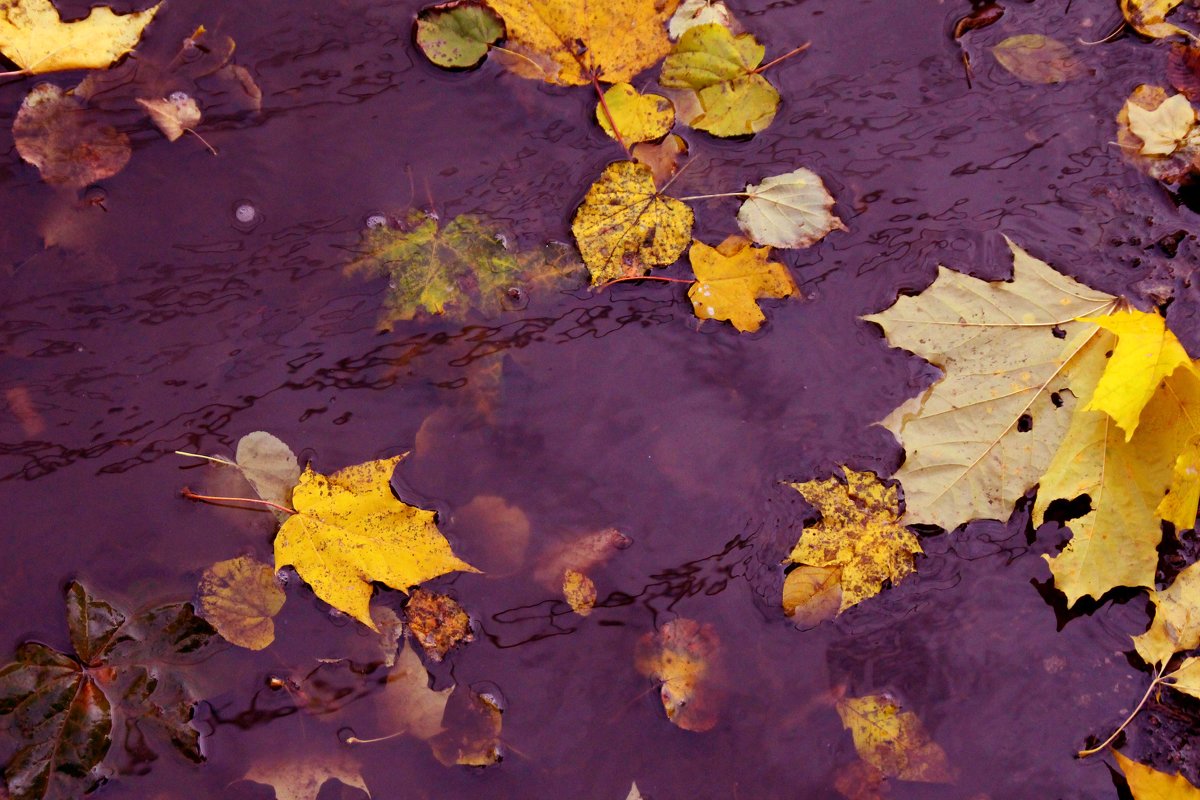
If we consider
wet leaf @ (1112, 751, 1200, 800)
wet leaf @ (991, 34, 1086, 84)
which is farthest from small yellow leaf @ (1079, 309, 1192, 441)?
wet leaf @ (1112, 751, 1200, 800)

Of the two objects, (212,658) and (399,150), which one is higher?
(399,150)

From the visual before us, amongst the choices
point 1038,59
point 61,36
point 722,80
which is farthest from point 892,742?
point 61,36

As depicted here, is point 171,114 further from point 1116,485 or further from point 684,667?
point 1116,485

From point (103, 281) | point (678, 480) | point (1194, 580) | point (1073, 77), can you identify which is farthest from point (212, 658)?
point (1073, 77)

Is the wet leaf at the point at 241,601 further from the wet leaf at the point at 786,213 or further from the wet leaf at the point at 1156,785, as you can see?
the wet leaf at the point at 1156,785

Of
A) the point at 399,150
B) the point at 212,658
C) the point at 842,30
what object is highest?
the point at 842,30

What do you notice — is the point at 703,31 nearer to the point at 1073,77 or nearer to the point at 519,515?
the point at 1073,77

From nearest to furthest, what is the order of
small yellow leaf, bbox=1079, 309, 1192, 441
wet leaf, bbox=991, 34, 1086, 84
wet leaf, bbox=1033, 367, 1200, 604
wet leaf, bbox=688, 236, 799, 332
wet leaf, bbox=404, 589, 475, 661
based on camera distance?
small yellow leaf, bbox=1079, 309, 1192, 441, wet leaf, bbox=1033, 367, 1200, 604, wet leaf, bbox=404, 589, 475, 661, wet leaf, bbox=688, 236, 799, 332, wet leaf, bbox=991, 34, 1086, 84

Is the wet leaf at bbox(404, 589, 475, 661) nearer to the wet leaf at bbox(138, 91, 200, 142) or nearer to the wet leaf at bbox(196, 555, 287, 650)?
the wet leaf at bbox(196, 555, 287, 650)
